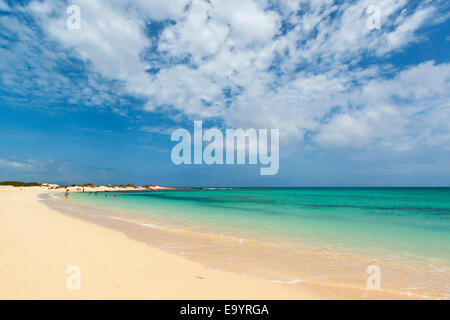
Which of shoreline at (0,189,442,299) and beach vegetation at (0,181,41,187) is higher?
shoreline at (0,189,442,299)

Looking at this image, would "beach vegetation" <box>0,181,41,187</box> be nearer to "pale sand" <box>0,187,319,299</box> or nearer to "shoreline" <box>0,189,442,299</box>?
"pale sand" <box>0,187,319,299</box>

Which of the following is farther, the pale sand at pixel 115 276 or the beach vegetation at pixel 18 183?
the beach vegetation at pixel 18 183

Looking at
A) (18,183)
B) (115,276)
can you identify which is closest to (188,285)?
(115,276)

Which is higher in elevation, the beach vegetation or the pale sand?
the pale sand

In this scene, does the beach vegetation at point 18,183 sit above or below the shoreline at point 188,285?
below

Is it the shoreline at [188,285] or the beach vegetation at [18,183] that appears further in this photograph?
the beach vegetation at [18,183]

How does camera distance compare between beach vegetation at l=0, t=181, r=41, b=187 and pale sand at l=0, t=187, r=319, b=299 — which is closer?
pale sand at l=0, t=187, r=319, b=299

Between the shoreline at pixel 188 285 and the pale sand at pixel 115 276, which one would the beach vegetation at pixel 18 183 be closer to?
the pale sand at pixel 115 276

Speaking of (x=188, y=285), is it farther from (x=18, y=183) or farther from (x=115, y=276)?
(x=18, y=183)

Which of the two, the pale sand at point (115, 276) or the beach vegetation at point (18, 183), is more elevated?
the pale sand at point (115, 276)

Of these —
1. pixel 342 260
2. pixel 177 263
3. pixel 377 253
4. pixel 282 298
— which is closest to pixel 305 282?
pixel 282 298

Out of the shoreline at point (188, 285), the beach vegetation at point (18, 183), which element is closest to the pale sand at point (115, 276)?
the shoreline at point (188, 285)

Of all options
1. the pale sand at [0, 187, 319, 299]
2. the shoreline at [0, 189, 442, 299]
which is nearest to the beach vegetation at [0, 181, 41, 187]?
the pale sand at [0, 187, 319, 299]
